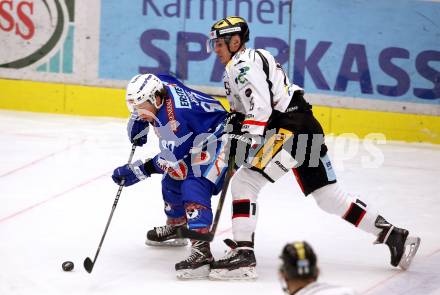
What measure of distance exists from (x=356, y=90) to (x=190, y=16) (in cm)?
151

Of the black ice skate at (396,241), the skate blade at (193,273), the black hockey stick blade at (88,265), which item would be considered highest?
the black ice skate at (396,241)

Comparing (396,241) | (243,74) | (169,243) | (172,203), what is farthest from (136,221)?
(396,241)

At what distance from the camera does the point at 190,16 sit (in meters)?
8.94

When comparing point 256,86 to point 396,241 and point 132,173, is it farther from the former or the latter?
point 396,241

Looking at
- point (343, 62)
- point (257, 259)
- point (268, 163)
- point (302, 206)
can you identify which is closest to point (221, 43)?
point (268, 163)

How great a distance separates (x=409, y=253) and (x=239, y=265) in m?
0.87

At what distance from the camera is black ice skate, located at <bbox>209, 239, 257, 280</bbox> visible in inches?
197

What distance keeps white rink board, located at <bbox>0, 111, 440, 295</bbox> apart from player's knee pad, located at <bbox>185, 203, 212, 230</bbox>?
261 millimetres

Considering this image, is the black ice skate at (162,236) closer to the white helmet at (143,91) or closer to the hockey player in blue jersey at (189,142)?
the hockey player in blue jersey at (189,142)

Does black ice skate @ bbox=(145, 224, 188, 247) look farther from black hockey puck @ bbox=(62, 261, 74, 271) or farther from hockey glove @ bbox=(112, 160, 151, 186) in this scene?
black hockey puck @ bbox=(62, 261, 74, 271)

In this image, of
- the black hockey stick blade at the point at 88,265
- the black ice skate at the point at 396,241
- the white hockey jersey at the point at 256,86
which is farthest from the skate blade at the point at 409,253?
the black hockey stick blade at the point at 88,265

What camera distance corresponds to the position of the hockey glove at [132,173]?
532cm

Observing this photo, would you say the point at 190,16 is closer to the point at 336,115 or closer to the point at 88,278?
the point at 336,115

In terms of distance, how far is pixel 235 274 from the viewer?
5.02m
